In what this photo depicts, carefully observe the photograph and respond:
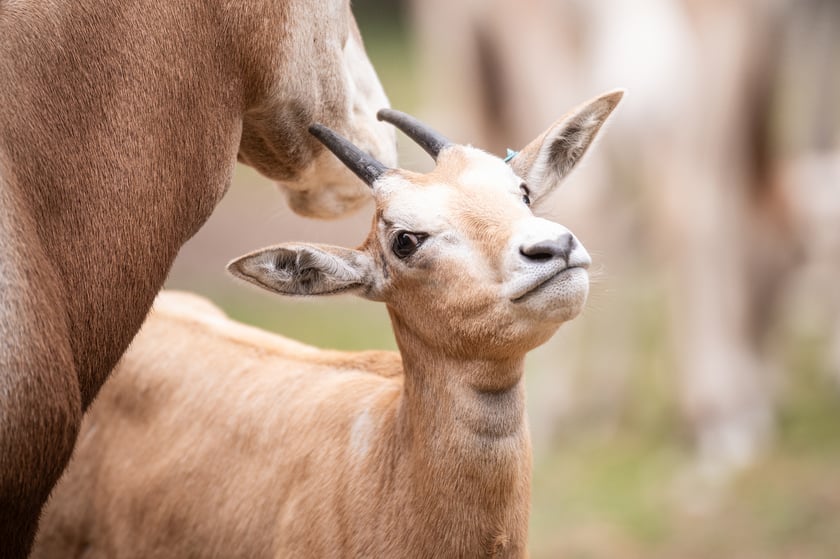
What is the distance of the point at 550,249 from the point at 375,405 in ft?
3.91

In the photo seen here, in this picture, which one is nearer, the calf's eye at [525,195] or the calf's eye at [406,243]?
the calf's eye at [406,243]

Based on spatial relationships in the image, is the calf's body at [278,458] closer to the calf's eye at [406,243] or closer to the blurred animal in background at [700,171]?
the calf's eye at [406,243]

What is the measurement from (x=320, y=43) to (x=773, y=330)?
7.12 meters

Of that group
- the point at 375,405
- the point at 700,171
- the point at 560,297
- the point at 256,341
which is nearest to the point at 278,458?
the point at 375,405

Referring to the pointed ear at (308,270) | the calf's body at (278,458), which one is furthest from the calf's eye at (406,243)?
the calf's body at (278,458)

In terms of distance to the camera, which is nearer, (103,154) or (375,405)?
(103,154)

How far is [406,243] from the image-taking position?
3926mm

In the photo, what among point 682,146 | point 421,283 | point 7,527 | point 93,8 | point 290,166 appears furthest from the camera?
point 682,146

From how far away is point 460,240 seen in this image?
3.80 m

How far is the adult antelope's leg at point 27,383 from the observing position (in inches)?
128

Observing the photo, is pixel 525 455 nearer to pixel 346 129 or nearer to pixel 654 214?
pixel 346 129

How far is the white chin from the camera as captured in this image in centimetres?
356

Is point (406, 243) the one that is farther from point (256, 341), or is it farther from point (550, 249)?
point (256, 341)

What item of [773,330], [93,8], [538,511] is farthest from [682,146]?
[93,8]
